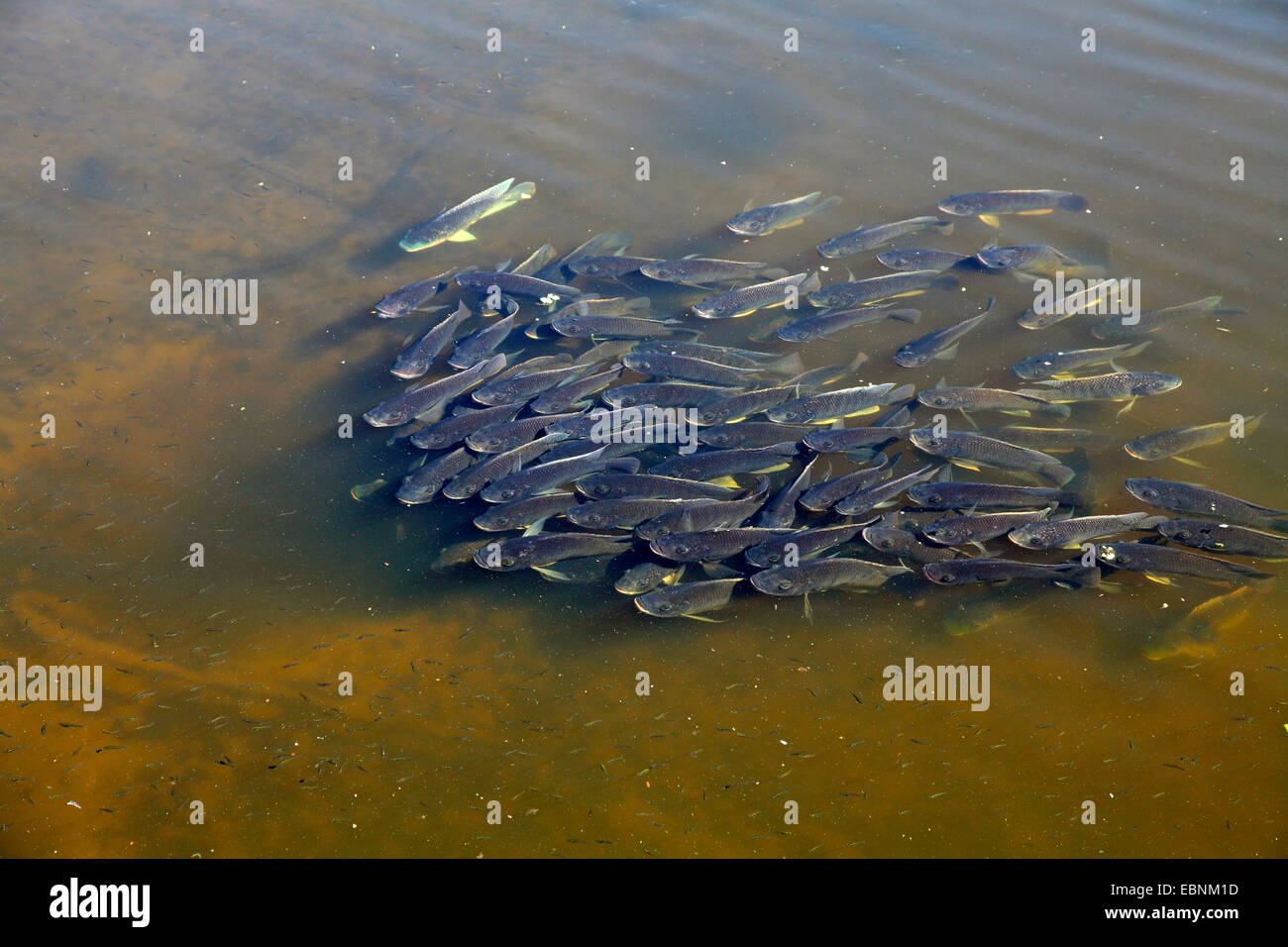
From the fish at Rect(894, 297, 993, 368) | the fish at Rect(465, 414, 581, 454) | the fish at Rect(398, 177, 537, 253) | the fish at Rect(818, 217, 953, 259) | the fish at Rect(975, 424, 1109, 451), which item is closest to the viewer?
the fish at Rect(465, 414, 581, 454)

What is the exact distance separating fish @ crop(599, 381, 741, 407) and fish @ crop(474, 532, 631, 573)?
3.58 feet

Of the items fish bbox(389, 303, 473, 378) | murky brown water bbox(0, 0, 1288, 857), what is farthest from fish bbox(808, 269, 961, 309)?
fish bbox(389, 303, 473, 378)

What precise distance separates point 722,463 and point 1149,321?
370 centimetres

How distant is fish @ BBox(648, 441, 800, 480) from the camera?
530 centimetres

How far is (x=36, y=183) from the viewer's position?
8008 millimetres

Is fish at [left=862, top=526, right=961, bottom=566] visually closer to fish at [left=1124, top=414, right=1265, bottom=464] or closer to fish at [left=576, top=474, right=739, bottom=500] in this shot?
fish at [left=576, top=474, right=739, bottom=500]

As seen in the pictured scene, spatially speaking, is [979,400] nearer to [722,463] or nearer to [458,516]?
[722,463]

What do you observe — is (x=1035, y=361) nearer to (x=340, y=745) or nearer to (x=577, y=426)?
(x=577, y=426)

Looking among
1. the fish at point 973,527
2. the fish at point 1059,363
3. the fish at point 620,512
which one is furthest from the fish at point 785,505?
the fish at point 1059,363

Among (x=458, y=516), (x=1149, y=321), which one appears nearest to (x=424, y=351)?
(x=458, y=516)

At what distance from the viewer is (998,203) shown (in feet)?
23.7
